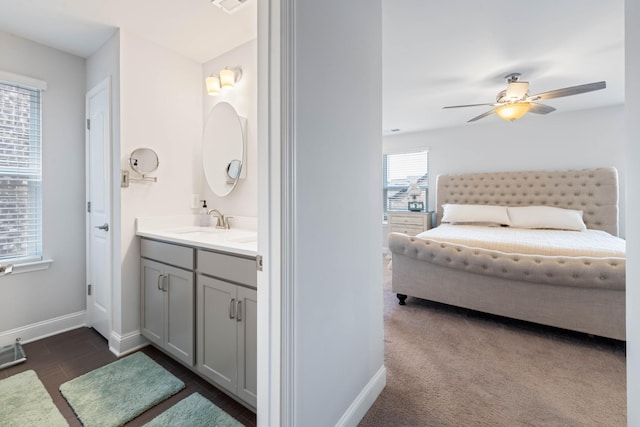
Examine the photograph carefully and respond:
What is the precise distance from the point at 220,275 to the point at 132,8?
1849mm

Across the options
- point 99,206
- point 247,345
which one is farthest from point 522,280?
point 99,206

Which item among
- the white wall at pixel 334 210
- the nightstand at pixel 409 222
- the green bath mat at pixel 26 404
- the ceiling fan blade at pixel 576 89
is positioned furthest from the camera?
the nightstand at pixel 409 222

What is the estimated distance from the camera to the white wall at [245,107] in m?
2.21

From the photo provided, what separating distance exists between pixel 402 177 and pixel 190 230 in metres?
4.24

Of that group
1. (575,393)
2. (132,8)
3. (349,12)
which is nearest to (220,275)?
(349,12)

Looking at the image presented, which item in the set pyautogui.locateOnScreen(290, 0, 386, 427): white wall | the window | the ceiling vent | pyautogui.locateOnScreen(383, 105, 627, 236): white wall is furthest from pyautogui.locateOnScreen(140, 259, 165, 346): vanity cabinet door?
pyautogui.locateOnScreen(383, 105, 627, 236): white wall

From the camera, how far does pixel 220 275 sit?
150 centimetres

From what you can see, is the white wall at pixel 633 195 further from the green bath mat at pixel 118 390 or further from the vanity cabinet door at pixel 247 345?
the green bath mat at pixel 118 390

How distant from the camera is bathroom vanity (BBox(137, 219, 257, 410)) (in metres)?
1.38

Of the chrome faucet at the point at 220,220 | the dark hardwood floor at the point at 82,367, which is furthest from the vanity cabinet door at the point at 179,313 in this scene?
the chrome faucet at the point at 220,220

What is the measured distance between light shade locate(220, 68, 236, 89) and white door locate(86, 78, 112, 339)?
0.82 metres

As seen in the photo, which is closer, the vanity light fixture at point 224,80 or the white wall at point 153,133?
the white wall at point 153,133

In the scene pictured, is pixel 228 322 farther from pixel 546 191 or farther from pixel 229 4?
pixel 546 191

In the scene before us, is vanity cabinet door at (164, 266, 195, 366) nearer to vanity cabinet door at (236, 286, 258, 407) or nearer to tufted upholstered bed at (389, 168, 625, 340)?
vanity cabinet door at (236, 286, 258, 407)
